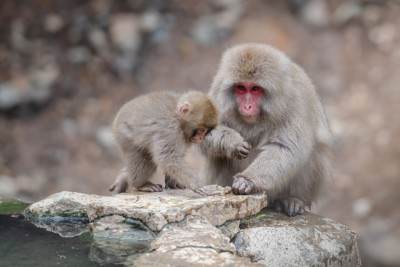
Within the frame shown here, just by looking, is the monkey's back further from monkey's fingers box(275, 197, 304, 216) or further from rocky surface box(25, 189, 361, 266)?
monkey's fingers box(275, 197, 304, 216)

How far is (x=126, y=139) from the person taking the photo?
5.36m

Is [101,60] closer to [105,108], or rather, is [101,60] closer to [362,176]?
[105,108]

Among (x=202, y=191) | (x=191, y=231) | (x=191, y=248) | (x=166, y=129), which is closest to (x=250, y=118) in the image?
(x=166, y=129)

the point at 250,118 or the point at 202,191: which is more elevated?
the point at 250,118

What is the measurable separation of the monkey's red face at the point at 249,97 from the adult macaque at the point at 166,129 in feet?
0.71

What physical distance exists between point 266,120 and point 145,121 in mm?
896

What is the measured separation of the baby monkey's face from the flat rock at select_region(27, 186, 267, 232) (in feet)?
1.52

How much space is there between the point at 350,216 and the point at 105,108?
4427 millimetres

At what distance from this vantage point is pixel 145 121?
17.3ft

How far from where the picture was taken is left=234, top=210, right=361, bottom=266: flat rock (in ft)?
14.1

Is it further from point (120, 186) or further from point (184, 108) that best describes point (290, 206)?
point (120, 186)

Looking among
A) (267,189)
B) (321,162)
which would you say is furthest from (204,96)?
(321,162)

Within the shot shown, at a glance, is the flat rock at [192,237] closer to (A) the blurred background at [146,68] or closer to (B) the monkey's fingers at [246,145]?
(B) the monkey's fingers at [246,145]

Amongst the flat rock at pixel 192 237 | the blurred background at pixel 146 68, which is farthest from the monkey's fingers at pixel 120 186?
the blurred background at pixel 146 68
